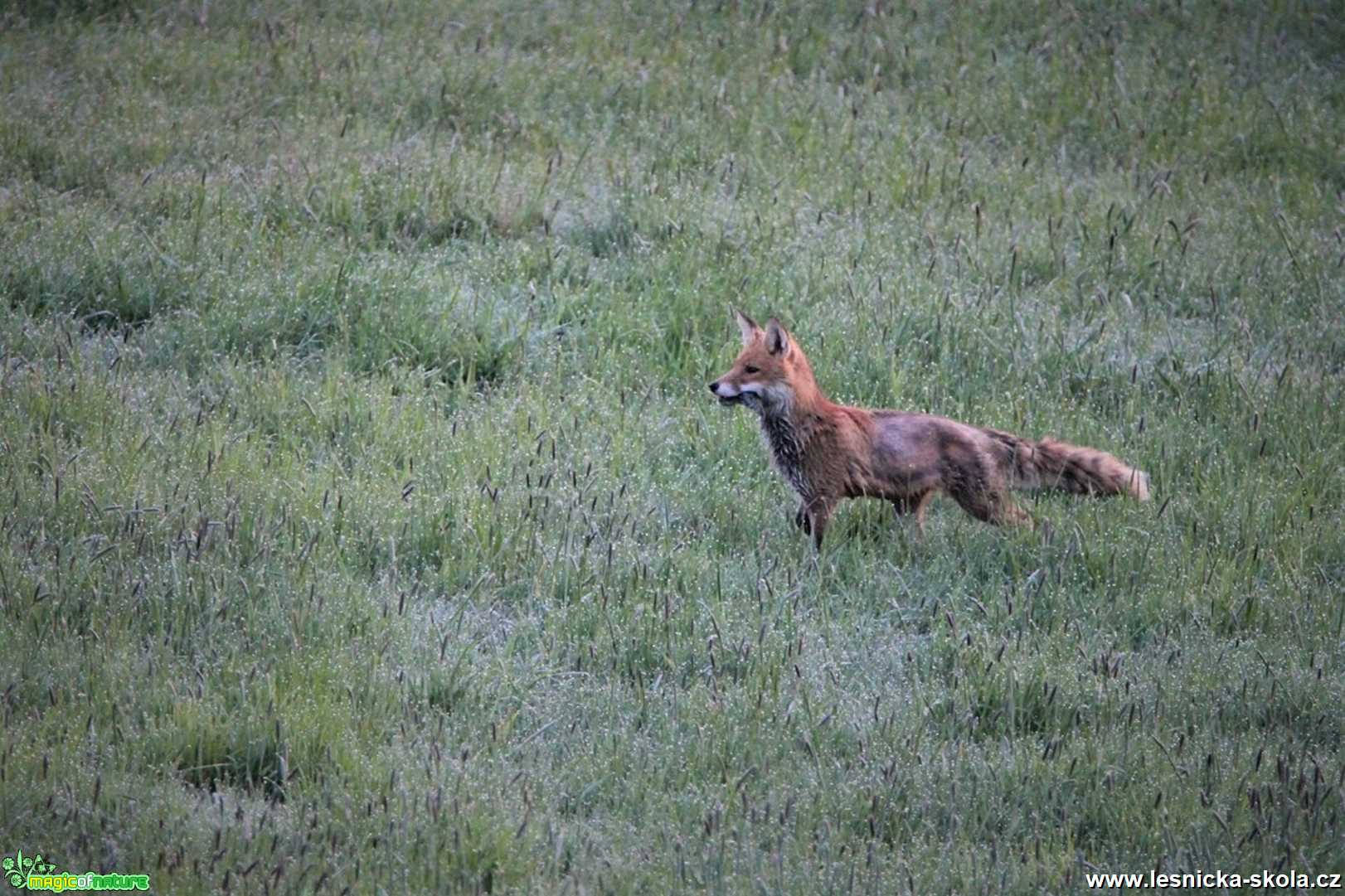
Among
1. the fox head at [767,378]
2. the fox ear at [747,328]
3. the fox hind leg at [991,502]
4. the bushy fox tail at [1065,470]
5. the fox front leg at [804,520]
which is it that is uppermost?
the fox ear at [747,328]

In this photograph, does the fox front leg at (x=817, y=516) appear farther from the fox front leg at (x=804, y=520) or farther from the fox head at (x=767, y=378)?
the fox head at (x=767, y=378)

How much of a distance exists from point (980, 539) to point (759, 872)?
9.76 feet

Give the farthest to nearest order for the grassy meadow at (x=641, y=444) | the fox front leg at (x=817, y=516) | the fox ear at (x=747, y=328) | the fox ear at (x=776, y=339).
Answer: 1. the fox ear at (x=747, y=328)
2. the fox ear at (x=776, y=339)
3. the fox front leg at (x=817, y=516)
4. the grassy meadow at (x=641, y=444)

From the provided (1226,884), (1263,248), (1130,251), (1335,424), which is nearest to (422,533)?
(1226,884)

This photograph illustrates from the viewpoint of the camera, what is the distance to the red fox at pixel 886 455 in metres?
7.50

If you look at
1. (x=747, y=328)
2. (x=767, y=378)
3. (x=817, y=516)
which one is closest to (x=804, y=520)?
(x=817, y=516)

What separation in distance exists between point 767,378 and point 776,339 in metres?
0.21

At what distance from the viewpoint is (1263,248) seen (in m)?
10.7

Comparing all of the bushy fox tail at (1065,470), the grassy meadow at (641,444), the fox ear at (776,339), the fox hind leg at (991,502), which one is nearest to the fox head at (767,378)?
the fox ear at (776,339)

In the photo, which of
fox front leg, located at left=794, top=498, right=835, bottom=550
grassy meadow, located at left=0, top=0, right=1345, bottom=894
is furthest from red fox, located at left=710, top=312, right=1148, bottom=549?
grassy meadow, located at left=0, top=0, right=1345, bottom=894

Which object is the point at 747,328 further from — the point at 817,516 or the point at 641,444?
the point at 817,516

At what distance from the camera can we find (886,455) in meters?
7.52

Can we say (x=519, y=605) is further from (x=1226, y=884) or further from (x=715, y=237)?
(x=715, y=237)

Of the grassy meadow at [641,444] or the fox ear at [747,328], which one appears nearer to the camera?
the grassy meadow at [641,444]
